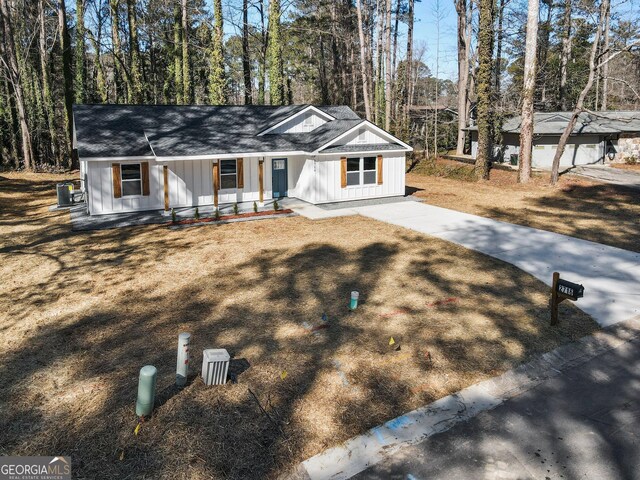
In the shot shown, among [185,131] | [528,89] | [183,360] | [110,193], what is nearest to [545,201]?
[528,89]

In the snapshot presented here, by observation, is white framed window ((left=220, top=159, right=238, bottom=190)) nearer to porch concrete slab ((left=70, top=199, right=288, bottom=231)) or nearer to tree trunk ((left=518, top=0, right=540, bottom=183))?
porch concrete slab ((left=70, top=199, right=288, bottom=231))

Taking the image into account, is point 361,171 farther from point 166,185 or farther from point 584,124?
point 584,124

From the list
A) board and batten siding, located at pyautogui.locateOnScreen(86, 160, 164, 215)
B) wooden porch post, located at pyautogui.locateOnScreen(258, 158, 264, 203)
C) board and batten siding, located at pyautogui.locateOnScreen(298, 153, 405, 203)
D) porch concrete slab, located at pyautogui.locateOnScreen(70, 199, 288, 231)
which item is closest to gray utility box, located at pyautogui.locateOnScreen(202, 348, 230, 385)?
porch concrete slab, located at pyautogui.locateOnScreen(70, 199, 288, 231)

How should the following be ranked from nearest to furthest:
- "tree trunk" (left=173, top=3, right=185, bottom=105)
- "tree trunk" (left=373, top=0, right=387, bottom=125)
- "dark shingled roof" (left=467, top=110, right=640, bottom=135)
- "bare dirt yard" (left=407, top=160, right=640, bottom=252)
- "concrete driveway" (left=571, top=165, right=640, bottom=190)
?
"bare dirt yard" (left=407, top=160, right=640, bottom=252), "concrete driveway" (left=571, top=165, right=640, bottom=190), "dark shingled roof" (left=467, top=110, right=640, bottom=135), "tree trunk" (left=373, top=0, right=387, bottom=125), "tree trunk" (left=173, top=3, right=185, bottom=105)

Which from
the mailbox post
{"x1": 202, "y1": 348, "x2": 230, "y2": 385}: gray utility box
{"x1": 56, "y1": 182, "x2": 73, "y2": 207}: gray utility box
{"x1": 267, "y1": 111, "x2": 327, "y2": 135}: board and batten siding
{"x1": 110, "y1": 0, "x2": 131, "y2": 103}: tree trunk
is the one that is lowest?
{"x1": 202, "y1": 348, "x2": 230, "y2": 385}: gray utility box

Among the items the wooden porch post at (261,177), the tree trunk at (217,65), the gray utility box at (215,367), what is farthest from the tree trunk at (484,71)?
the gray utility box at (215,367)
